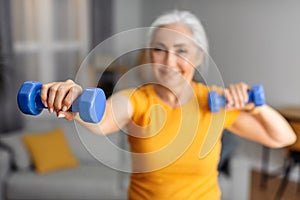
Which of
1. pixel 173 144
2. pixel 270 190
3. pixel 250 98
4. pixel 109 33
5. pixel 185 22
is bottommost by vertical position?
pixel 270 190

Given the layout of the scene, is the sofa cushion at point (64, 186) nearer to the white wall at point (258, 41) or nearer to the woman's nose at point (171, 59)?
the white wall at point (258, 41)

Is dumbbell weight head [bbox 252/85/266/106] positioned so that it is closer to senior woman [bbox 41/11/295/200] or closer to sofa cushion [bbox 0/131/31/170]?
senior woman [bbox 41/11/295/200]

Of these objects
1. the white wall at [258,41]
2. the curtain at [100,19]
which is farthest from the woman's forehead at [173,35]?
the curtain at [100,19]

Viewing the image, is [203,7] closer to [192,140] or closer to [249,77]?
[249,77]

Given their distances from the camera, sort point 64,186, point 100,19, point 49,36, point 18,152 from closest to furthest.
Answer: point 64,186, point 18,152, point 49,36, point 100,19

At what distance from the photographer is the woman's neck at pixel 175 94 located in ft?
2.94

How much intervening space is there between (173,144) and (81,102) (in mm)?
357

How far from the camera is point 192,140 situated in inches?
33.8

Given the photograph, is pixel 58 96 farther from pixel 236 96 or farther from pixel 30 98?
pixel 236 96

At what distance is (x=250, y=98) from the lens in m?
0.77

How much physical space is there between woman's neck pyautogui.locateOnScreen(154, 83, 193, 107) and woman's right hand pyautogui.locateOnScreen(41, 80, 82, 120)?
0.34 m

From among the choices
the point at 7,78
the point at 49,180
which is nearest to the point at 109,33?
the point at 7,78

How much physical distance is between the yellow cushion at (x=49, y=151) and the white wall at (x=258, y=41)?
1584 millimetres

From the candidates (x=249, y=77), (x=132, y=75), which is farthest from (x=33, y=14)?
(x=132, y=75)
